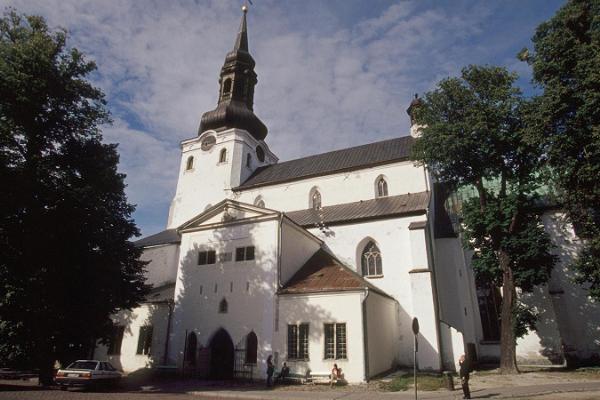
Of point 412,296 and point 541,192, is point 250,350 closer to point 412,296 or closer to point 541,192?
point 412,296

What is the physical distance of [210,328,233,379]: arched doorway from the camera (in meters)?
18.0

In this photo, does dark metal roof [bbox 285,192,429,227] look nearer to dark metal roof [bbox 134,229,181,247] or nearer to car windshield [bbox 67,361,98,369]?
dark metal roof [bbox 134,229,181,247]

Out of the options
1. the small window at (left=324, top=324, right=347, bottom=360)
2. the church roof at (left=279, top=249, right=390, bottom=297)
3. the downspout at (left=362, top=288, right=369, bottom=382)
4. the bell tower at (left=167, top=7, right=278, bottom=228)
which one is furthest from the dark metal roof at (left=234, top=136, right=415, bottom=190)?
the small window at (left=324, top=324, right=347, bottom=360)

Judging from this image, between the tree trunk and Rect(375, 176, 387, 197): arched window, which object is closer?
the tree trunk

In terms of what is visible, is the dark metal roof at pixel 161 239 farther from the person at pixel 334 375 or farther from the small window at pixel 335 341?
the person at pixel 334 375

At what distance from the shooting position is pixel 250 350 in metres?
17.5

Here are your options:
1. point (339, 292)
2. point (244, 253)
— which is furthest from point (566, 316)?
point (244, 253)

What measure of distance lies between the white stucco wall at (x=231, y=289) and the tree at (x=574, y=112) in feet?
41.9

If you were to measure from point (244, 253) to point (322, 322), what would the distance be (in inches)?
215

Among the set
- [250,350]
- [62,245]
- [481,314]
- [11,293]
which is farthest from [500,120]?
[11,293]

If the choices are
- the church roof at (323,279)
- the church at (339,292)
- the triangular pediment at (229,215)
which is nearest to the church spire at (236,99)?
the church at (339,292)

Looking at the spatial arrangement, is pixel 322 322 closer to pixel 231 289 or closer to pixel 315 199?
pixel 231 289

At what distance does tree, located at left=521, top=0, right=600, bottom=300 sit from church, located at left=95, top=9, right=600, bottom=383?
554 centimetres

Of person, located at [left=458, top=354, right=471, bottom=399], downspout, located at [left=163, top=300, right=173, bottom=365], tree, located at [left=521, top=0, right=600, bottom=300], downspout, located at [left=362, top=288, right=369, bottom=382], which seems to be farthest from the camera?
downspout, located at [left=163, top=300, right=173, bottom=365]
